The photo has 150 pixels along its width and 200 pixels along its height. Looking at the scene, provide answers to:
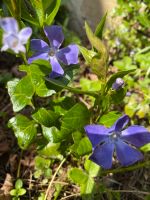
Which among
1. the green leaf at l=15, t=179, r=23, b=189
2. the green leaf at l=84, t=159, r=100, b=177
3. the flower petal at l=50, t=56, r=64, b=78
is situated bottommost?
the green leaf at l=15, t=179, r=23, b=189

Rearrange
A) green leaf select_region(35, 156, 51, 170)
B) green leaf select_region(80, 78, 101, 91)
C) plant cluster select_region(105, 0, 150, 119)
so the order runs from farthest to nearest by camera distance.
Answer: plant cluster select_region(105, 0, 150, 119), green leaf select_region(80, 78, 101, 91), green leaf select_region(35, 156, 51, 170)

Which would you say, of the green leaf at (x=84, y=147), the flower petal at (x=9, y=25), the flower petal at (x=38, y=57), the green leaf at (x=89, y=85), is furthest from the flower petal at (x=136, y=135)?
the green leaf at (x=89, y=85)

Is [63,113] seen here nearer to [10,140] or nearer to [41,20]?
[41,20]

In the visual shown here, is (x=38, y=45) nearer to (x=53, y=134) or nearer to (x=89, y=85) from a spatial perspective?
(x=53, y=134)

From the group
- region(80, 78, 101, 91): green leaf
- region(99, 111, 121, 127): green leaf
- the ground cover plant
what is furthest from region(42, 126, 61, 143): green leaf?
region(80, 78, 101, 91): green leaf

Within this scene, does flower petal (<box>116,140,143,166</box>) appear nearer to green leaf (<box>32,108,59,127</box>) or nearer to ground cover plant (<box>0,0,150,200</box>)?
ground cover plant (<box>0,0,150,200</box>)

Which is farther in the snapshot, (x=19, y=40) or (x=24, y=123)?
(x=24, y=123)

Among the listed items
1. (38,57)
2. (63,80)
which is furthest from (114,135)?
(38,57)

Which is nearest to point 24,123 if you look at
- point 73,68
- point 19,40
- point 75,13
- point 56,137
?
point 56,137
